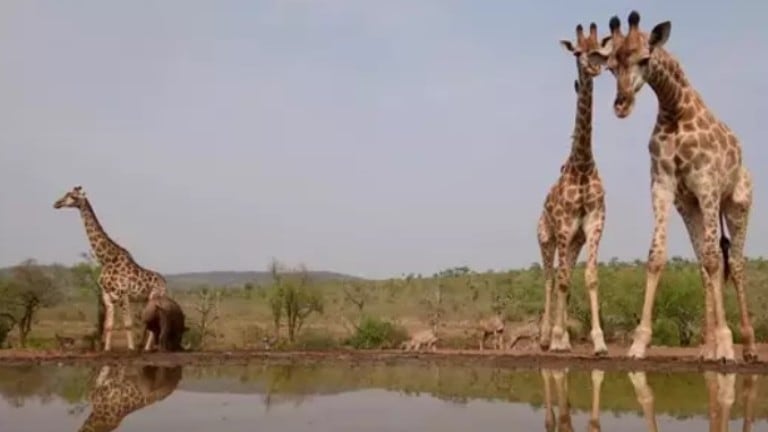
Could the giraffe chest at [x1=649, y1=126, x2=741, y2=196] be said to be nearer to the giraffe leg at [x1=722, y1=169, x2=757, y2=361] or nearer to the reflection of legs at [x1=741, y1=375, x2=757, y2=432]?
the giraffe leg at [x1=722, y1=169, x2=757, y2=361]

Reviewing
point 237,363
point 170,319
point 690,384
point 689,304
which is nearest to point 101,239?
point 170,319

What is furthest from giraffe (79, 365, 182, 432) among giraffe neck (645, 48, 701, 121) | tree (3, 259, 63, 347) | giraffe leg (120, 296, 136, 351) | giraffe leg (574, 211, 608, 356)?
tree (3, 259, 63, 347)

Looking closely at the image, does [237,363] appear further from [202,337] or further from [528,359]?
[202,337]

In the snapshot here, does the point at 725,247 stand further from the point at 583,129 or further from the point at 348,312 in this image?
the point at 348,312

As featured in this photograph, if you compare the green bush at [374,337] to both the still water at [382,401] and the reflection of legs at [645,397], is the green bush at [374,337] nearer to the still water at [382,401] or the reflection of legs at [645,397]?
the still water at [382,401]

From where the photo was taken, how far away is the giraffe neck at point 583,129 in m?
14.3

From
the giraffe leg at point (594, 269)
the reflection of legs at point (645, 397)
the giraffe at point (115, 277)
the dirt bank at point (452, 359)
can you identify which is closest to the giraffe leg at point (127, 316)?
the giraffe at point (115, 277)

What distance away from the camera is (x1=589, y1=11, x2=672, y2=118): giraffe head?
11602 mm

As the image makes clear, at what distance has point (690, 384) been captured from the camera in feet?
31.5

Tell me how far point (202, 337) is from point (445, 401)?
1735 cm

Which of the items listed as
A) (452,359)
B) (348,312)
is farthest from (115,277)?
(348,312)

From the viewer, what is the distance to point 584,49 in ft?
45.1

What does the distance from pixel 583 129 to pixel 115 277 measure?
10.1 m

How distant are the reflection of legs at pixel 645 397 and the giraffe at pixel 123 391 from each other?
4.20 meters
